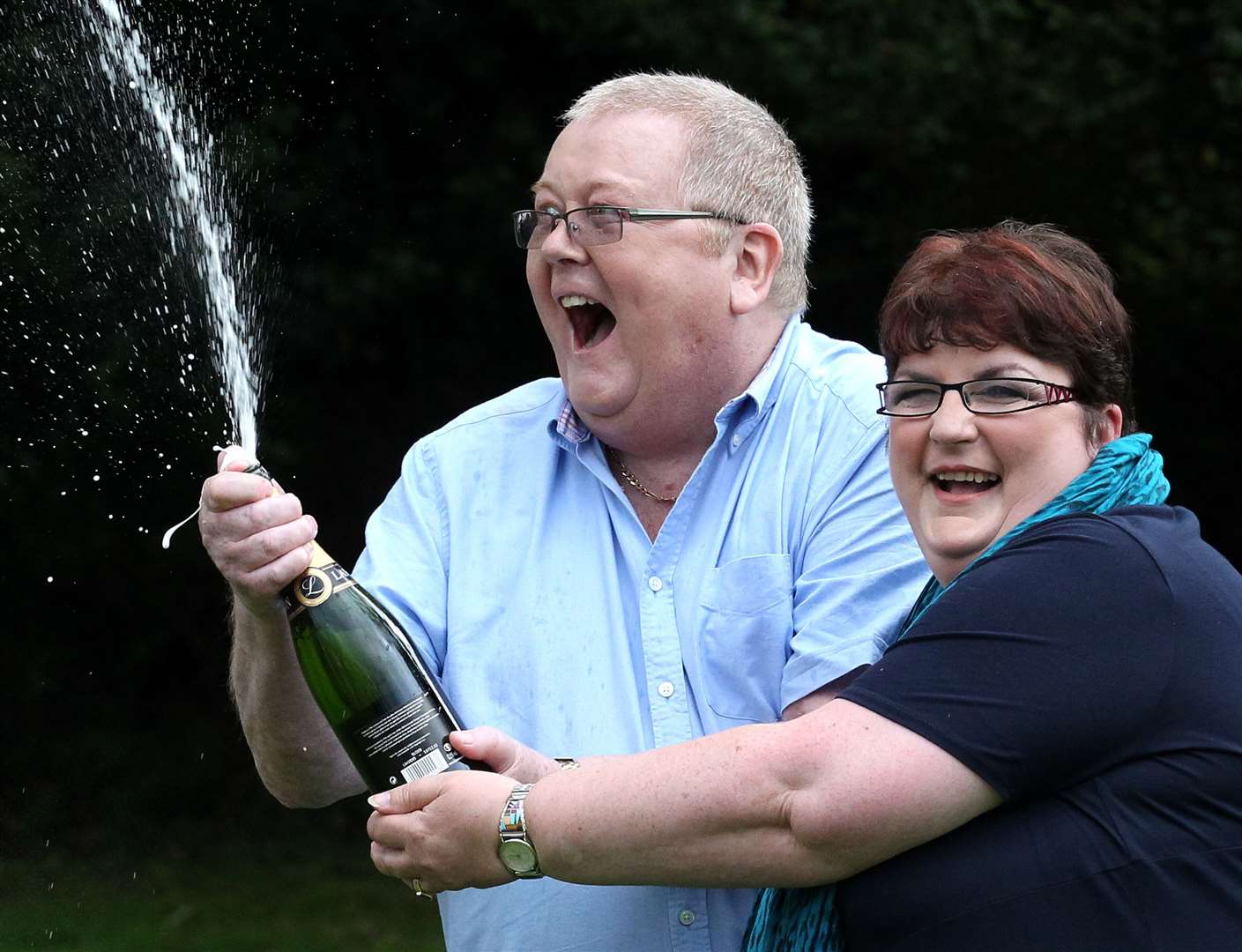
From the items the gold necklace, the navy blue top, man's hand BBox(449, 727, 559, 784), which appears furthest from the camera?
the gold necklace

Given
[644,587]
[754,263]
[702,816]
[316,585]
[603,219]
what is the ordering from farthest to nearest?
[754,263] → [603,219] → [644,587] → [316,585] → [702,816]

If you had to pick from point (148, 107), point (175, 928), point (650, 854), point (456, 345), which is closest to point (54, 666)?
point (175, 928)

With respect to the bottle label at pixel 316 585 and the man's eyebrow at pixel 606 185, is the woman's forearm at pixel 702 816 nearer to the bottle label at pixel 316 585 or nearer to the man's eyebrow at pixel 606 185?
the bottle label at pixel 316 585

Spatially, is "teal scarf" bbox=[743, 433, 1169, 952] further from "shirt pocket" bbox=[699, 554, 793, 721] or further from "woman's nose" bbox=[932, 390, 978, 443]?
"shirt pocket" bbox=[699, 554, 793, 721]

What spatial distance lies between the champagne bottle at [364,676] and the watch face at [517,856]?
0.26 metres

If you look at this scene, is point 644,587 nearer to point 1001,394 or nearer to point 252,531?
point 252,531

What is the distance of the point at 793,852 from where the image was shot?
1980 millimetres

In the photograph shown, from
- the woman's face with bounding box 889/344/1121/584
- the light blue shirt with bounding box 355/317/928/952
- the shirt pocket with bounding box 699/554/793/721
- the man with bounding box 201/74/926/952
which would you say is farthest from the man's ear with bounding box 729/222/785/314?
the woman's face with bounding box 889/344/1121/584

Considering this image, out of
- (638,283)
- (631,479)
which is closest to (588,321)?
(638,283)

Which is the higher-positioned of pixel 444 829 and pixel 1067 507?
pixel 1067 507

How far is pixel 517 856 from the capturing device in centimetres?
214

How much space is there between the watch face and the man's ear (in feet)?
3.64

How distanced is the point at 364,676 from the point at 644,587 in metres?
0.48

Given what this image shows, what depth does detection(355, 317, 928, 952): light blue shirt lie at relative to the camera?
2537 millimetres
